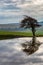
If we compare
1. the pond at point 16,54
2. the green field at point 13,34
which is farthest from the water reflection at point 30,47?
the green field at point 13,34

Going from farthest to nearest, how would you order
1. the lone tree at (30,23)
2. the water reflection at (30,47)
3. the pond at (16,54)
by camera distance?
the lone tree at (30,23) → the water reflection at (30,47) → the pond at (16,54)

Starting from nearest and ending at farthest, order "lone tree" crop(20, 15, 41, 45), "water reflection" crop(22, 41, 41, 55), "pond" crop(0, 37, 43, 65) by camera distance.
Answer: "pond" crop(0, 37, 43, 65)
"water reflection" crop(22, 41, 41, 55)
"lone tree" crop(20, 15, 41, 45)

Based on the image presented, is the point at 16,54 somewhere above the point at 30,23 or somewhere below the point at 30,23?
below

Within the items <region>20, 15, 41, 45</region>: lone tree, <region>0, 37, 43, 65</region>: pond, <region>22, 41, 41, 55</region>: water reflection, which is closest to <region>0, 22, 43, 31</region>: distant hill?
<region>20, 15, 41, 45</region>: lone tree

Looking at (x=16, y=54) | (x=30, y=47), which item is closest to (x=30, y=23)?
(x=30, y=47)

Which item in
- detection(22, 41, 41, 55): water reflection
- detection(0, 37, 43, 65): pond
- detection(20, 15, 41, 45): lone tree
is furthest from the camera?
detection(20, 15, 41, 45): lone tree

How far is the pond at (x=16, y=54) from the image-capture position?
2.48 metres

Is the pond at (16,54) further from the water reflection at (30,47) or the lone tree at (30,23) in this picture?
the lone tree at (30,23)

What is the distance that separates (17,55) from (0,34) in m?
0.61

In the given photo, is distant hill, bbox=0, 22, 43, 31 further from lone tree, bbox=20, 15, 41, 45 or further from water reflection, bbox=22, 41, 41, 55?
water reflection, bbox=22, 41, 41, 55

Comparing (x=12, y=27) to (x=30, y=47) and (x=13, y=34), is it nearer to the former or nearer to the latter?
(x=13, y=34)

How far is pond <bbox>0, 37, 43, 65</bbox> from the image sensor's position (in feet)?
8.14

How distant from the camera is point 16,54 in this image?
2689 mm

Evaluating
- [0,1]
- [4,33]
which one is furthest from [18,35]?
[0,1]
